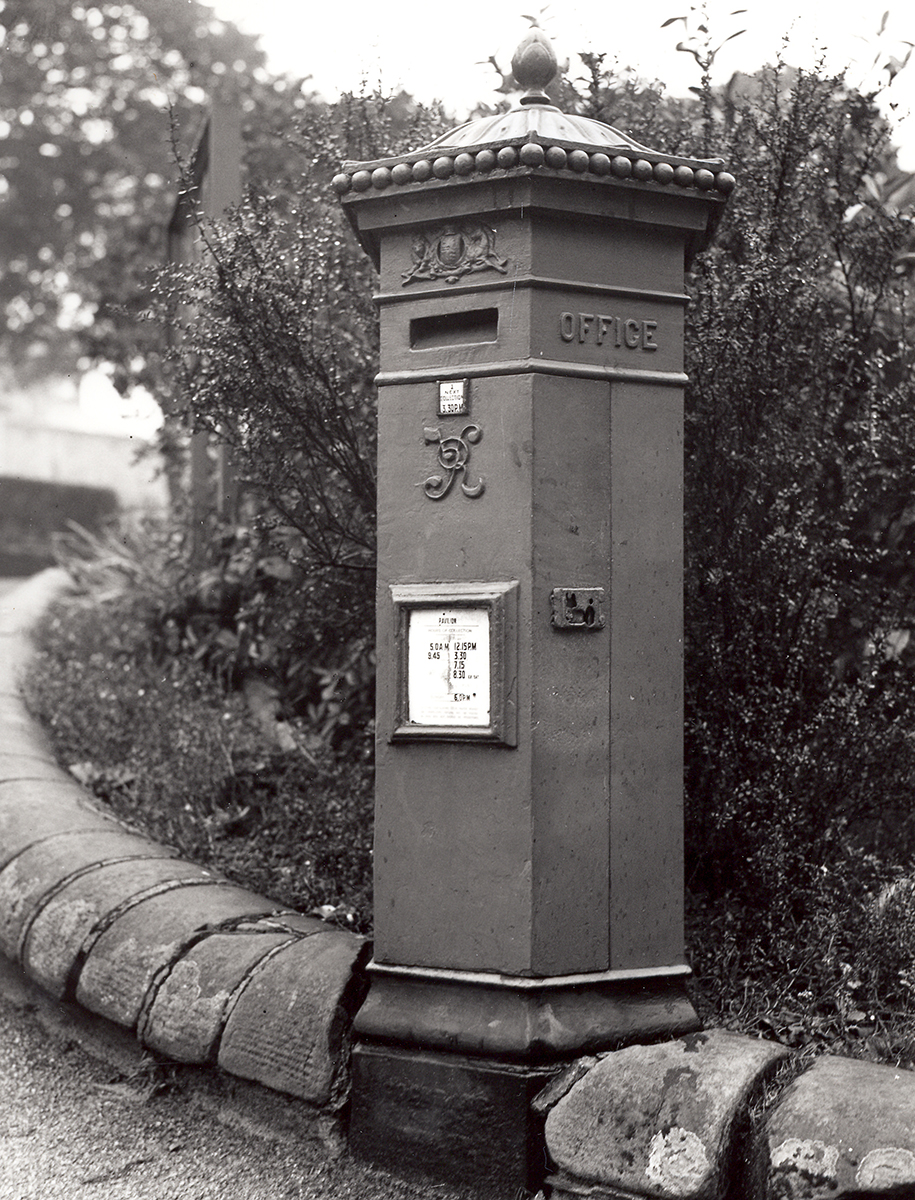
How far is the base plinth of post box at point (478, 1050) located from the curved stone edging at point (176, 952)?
0.59 ft

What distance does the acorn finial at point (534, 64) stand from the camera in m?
3.09

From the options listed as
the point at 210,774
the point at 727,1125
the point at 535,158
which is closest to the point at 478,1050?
the point at 727,1125

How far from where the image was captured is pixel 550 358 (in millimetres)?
2869

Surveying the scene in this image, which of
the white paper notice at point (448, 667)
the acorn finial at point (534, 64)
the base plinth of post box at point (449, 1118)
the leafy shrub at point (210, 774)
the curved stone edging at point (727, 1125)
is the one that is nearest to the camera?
the curved stone edging at point (727, 1125)

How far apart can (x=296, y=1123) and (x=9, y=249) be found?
16635 millimetres

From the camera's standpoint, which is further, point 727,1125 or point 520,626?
point 520,626

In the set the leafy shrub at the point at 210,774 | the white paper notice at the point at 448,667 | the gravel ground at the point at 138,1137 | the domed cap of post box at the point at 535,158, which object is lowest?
the gravel ground at the point at 138,1137

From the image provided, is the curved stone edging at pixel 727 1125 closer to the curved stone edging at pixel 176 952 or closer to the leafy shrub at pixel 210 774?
the curved stone edging at pixel 176 952

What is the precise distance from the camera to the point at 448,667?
9.65ft

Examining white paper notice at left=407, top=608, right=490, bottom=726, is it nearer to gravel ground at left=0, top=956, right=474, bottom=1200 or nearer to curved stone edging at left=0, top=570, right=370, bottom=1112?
curved stone edging at left=0, top=570, right=370, bottom=1112

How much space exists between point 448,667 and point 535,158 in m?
1.18

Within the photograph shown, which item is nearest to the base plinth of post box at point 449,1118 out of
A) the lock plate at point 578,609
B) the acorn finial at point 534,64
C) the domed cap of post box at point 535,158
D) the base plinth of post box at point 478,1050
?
the base plinth of post box at point 478,1050

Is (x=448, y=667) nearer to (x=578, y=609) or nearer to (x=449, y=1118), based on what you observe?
(x=578, y=609)

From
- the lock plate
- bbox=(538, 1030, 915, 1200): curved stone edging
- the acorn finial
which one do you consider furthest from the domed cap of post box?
bbox=(538, 1030, 915, 1200): curved stone edging
